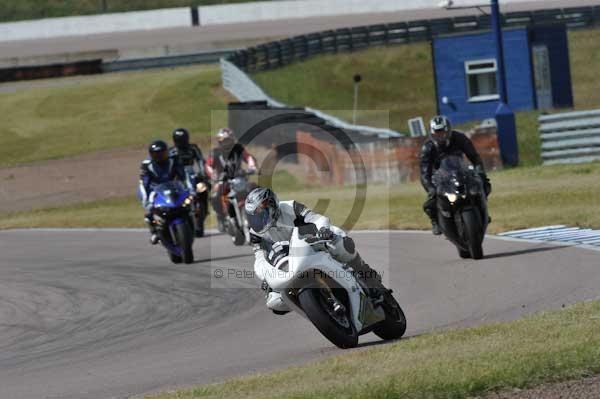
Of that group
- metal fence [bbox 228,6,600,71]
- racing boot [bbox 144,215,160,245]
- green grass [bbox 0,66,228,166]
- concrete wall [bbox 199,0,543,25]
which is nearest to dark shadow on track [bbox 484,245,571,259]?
racing boot [bbox 144,215,160,245]

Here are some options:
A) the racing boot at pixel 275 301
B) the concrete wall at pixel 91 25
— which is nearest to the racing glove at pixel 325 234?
the racing boot at pixel 275 301

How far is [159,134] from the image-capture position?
3997 cm

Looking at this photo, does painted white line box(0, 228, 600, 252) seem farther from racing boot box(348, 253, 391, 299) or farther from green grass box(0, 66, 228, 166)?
green grass box(0, 66, 228, 166)

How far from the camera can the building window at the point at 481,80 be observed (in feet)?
132

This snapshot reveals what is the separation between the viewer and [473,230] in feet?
47.8

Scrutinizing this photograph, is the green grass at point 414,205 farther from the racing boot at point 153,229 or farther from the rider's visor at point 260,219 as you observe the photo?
the rider's visor at point 260,219

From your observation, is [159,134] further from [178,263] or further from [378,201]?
[178,263]

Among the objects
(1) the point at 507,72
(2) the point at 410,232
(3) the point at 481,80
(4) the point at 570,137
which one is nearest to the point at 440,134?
(2) the point at 410,232

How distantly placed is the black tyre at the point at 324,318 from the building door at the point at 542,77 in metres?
31.7

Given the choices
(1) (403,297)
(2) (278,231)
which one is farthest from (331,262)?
(1) (403,297)

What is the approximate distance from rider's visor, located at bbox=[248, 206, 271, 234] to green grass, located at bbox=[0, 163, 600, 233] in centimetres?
842

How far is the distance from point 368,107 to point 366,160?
15.9 m

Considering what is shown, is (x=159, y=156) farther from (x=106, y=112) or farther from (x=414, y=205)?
(x=106, y=112)

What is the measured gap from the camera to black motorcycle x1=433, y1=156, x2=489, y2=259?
14.6 m
